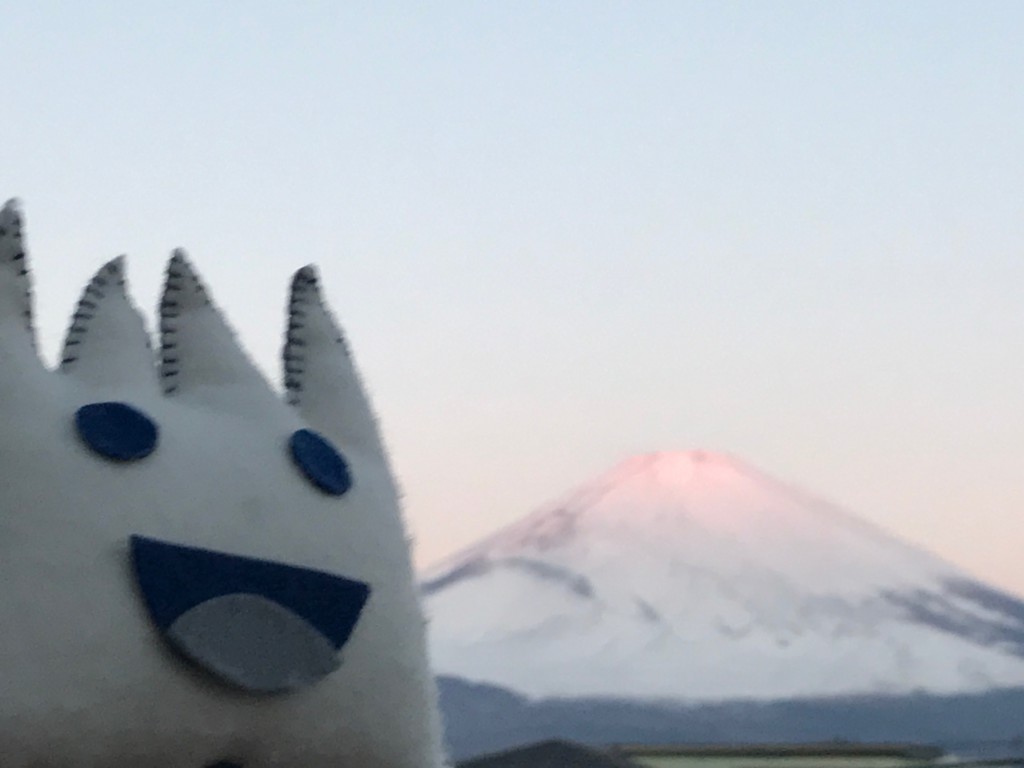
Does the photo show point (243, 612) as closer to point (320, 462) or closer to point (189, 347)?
point (320, 462)

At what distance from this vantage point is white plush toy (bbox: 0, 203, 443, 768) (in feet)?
17.8

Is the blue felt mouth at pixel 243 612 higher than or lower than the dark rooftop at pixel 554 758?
lower

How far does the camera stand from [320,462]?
20.5ft

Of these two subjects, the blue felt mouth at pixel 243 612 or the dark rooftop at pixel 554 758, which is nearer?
the blue felt mouth at pixel 243 612

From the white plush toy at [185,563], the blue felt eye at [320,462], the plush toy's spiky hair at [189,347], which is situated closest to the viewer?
the white plush toy at [185,563]

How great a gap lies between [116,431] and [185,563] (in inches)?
19.9

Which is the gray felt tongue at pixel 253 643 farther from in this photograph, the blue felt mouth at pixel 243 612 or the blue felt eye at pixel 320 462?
the blue felt eye at pixel 320 462

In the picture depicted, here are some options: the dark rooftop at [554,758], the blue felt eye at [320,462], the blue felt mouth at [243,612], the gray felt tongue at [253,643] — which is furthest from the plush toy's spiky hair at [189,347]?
the dark rooftop at [554,758]

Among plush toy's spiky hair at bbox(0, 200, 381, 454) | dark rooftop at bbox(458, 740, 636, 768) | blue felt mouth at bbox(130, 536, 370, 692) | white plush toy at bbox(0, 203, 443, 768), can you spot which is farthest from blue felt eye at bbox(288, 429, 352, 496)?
dark rooftop at bbox(458, 740, 636, 768)

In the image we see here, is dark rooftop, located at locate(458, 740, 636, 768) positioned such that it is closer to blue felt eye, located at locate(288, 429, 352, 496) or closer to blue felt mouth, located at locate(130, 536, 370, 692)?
blue felt eye, located at locate(288, 429, 352, 496)

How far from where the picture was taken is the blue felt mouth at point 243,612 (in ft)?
18.3

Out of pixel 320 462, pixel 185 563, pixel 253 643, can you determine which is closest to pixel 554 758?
pixel 320 462

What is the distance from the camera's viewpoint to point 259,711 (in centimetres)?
578

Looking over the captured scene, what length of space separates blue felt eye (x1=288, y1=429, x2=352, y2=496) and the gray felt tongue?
0.57m
